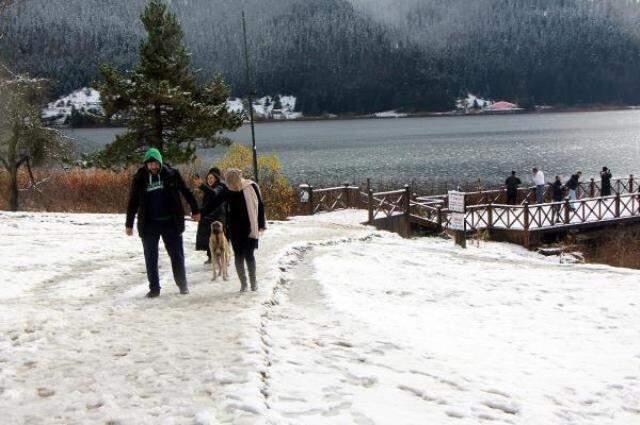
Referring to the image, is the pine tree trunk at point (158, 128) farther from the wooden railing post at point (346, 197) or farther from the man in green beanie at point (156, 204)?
the man in green beanie at point (156, 204)

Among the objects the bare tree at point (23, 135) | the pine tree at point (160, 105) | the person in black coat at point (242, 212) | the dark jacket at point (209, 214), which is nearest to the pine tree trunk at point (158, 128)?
the pine tree at point (160, 105)

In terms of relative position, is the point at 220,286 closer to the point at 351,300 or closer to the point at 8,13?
the point at 351,300

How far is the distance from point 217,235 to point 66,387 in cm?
461

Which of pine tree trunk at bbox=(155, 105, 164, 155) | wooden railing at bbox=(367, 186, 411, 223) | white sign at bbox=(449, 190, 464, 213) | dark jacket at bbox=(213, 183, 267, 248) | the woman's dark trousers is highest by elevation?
pine tree trunk at bbox=(155, 105, 164, 155)

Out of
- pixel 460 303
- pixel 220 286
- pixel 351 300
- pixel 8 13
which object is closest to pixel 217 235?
pixel 220 286

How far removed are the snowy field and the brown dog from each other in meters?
0.35

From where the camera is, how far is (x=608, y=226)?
25.2 metres

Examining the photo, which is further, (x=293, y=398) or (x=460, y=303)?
(x=460, y=303)

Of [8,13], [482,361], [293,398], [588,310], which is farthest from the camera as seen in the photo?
[8,13]

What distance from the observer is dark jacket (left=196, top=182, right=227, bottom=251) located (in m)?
10.3

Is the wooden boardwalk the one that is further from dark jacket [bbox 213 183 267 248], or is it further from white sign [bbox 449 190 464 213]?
dark jacket [bbox 213 183 267 248]

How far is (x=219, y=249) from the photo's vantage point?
9.44 m

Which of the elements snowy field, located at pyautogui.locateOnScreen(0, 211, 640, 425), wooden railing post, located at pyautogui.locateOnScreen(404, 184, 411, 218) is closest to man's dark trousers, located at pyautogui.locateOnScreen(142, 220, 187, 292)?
snowy field, located at pyautogui.locateOnScreen(0, 211, 640, 425)

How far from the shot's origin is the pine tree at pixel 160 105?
25016mm
